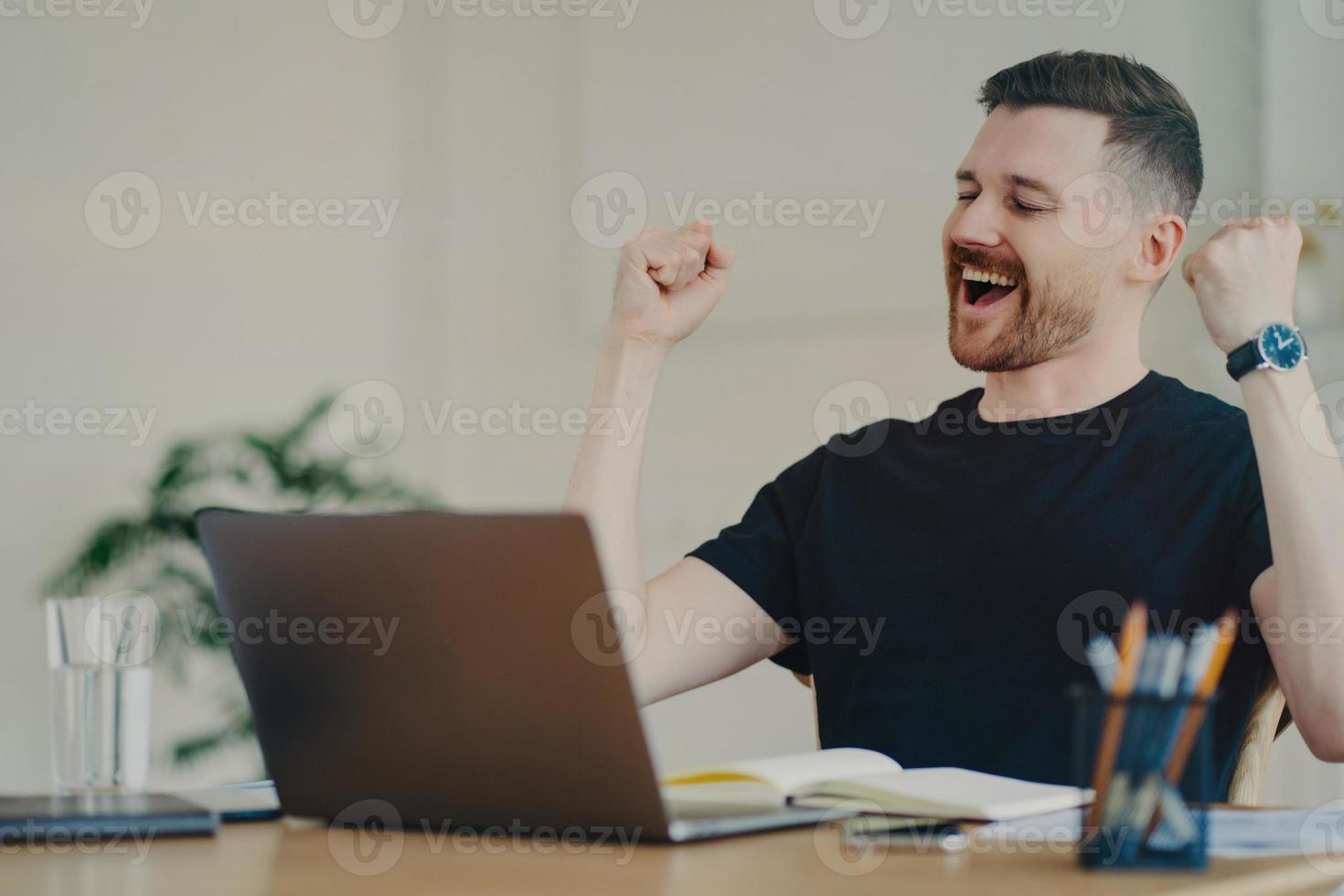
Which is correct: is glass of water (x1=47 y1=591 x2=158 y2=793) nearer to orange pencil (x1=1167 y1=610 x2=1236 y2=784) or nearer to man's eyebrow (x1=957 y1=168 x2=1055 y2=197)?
orange pencil (x1=1167 y1=610 x2=1236 y2=784)

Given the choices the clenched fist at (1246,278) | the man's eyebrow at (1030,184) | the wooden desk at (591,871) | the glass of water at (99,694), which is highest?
the man's eyebrow at (1030,184)

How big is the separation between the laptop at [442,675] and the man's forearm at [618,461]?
2.21 feet

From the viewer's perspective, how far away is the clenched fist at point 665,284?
1698 mm

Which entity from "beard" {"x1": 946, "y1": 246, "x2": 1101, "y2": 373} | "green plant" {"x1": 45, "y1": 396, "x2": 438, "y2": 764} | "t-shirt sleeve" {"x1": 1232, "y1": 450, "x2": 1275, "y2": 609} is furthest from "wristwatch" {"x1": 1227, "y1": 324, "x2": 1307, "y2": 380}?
"green plant" {"x1": 45, "y1": 396, "x2": 438, "y2": 764}

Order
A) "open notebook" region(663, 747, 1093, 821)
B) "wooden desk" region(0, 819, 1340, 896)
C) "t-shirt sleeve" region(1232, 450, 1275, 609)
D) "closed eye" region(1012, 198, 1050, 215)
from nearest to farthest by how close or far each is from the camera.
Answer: "wooden desk" region(0, 819, 1340, 896), "open notebook" region(663, 747, 1093, 821), "t-shirt sleeve" region(1232, 450, 1275, 609), "closed eye" region(1012, 198, 1050, 215)

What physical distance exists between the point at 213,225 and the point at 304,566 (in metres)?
2.57

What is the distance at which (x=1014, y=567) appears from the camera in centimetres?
166

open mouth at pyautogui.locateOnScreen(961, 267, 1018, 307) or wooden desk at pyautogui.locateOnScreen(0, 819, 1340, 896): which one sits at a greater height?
open mouth at pyautogui.locateOnScreen(961, 267, 1018, 307)

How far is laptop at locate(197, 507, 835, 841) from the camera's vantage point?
844 millimetres

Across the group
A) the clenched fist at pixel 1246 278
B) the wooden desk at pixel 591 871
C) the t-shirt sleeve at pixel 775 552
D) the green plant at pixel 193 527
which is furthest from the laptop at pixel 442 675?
the green plant at pixel 193 527

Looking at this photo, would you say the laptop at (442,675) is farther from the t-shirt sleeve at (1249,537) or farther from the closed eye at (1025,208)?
the closed eye at (1025,208)

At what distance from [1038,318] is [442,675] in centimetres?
106

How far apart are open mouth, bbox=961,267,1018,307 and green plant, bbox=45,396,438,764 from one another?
1.50 metres

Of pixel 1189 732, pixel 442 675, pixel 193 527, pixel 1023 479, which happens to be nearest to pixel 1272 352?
pixel 1023 479
